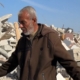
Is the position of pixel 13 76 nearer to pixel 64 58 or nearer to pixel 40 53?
pixel 40 53

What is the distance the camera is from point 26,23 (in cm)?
275

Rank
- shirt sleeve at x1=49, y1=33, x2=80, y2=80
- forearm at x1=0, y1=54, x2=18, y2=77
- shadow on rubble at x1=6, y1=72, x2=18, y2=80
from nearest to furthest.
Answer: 1. shirt sleeve at x1=49, y1=33, x2=80, y2=80
2. forearm at x1=0, y1=54, x2=18, y2=77
3. shadow on rubble at x1=6, y1=72, x2=18, y2=80

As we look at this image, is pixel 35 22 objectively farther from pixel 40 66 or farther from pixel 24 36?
pixel 40 66

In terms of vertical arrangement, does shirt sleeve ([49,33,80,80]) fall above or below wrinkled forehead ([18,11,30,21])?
below

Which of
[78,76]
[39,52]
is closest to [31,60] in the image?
[39,52]

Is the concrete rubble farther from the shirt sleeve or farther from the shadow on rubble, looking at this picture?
the shirt sleeve

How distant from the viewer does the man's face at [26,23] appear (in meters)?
2.73

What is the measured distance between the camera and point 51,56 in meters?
2.70

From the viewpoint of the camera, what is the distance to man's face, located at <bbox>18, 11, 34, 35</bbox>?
107 inches

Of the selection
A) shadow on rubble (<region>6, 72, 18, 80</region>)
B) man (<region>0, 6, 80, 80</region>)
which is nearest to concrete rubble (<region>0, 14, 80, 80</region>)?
shadow on rubble (<region>6, 72, 18, 80</region>)

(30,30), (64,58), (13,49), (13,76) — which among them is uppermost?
(30,30)

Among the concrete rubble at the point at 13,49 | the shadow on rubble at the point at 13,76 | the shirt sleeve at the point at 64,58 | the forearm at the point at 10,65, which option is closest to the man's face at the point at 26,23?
the shirt sleeve at the point at 64,58

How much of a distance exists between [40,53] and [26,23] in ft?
1.11

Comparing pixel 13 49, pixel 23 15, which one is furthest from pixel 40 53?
pixel 13 49
